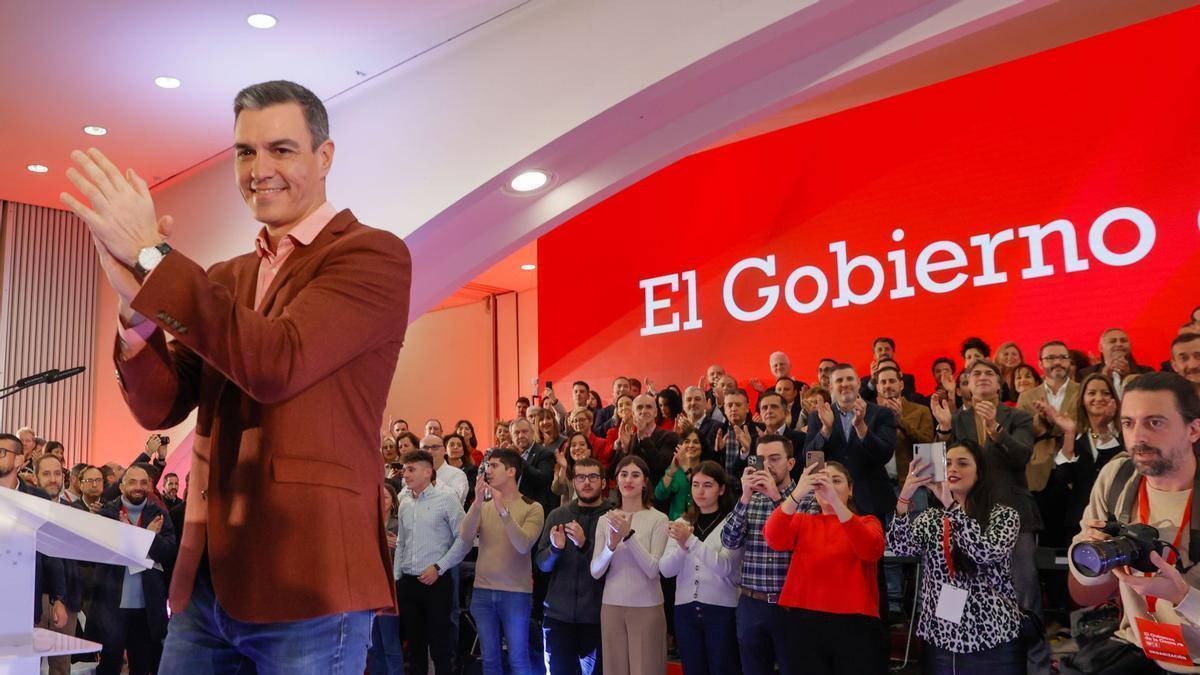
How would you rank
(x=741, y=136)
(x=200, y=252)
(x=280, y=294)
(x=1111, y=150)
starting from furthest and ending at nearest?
(x=741, y=136) → (x=200, y=252) → (x=1111, y=150) → (x=280, y=294)

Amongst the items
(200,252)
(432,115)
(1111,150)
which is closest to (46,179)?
(200,252)

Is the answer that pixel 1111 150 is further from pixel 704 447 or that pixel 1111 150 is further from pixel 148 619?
pixel 148 619

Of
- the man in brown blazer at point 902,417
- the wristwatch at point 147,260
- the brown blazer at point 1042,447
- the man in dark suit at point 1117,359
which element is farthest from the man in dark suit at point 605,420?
the wristwatch at point 147,260

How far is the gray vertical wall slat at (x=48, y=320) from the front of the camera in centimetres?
1113

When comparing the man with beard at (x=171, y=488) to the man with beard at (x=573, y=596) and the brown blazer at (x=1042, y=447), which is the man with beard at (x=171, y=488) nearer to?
the man with beard at (x=573, y=596)

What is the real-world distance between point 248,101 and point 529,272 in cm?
1493

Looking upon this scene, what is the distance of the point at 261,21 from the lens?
710 centimetres

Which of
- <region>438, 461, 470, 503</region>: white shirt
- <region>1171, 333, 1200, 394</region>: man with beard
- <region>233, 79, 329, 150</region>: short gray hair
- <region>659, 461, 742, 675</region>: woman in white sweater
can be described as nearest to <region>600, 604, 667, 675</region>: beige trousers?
<region>659, 461, 742, 675</region>: woman in white sweater

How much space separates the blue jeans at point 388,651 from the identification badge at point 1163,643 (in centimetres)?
512

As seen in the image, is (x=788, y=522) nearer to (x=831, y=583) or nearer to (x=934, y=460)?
(x=831, y=583)

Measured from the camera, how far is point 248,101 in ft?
5.32

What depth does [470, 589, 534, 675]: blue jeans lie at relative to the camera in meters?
6.82

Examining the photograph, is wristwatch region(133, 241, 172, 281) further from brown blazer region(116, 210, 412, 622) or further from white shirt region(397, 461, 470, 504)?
white shirt region(397, 461, 470, 504)

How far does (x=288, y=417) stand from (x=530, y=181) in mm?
5907
